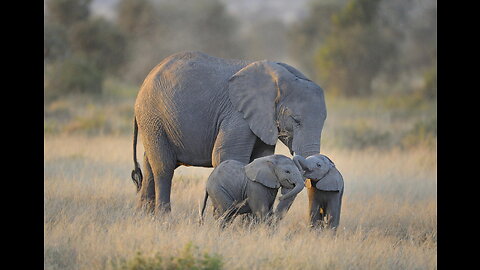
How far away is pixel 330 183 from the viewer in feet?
28.6

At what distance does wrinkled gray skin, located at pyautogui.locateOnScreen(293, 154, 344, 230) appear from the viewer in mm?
8695

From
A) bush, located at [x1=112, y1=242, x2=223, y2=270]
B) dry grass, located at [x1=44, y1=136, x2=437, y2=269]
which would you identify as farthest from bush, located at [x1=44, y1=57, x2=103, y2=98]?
bush, located at [x1=112, y1=242, x2=223, y2=270]

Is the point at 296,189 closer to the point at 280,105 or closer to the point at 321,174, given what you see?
the point at 321,174

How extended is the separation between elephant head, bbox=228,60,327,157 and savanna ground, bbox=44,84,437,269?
3.09 ft

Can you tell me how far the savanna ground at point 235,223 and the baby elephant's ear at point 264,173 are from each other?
442 millimetres

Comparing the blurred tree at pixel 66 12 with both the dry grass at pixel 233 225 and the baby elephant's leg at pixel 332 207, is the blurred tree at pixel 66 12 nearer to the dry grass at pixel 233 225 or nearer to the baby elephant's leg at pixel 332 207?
the dry grass at pixel 233 225

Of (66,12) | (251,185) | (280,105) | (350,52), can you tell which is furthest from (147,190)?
(66,12)

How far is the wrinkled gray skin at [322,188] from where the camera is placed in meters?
8.70

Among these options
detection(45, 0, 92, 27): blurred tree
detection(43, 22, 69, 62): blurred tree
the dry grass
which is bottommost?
the dry grass

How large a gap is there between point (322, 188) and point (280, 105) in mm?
1148

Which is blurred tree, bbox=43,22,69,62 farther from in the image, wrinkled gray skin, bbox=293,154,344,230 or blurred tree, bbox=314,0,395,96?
wrinkled gray skin, bbox=293,154,344,230

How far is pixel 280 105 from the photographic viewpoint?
9391 mm

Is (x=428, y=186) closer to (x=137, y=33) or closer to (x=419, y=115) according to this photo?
(x=419, y=115)
